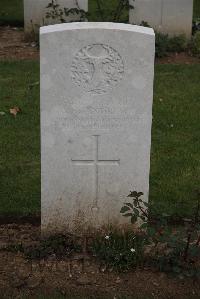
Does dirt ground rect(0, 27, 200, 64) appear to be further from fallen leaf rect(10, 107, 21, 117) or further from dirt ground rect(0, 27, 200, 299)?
dirt ground rect(0, 27, 200, 299)

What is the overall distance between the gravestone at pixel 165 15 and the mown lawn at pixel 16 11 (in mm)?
913

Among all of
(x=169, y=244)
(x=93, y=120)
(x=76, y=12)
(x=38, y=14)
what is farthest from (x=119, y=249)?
(x=38, y=14)

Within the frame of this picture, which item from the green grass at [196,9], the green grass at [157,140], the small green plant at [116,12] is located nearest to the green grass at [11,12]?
the small green plant at [116,12]

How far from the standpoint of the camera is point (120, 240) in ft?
16.0

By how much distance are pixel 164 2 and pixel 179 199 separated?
17.7 feet

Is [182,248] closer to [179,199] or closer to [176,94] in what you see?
[179,199]

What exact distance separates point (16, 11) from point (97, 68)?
349 inches

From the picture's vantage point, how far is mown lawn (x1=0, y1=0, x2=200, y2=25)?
12.1 metres

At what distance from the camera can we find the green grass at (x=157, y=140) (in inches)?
228

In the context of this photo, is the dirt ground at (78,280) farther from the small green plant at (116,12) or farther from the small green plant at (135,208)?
the small green plant at (116,12)

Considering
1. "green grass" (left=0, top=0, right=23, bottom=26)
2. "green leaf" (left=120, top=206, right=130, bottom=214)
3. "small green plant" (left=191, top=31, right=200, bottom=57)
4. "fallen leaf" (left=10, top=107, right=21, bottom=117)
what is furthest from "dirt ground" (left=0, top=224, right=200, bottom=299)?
"green grass" (left=0, top=0, right=23, bottom=26)

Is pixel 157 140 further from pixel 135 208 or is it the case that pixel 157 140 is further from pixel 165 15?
pixel 165 15

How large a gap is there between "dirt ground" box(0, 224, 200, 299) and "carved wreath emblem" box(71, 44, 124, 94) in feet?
4.03

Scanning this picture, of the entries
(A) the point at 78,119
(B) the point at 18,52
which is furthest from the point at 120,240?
(B) the point at 18,52
